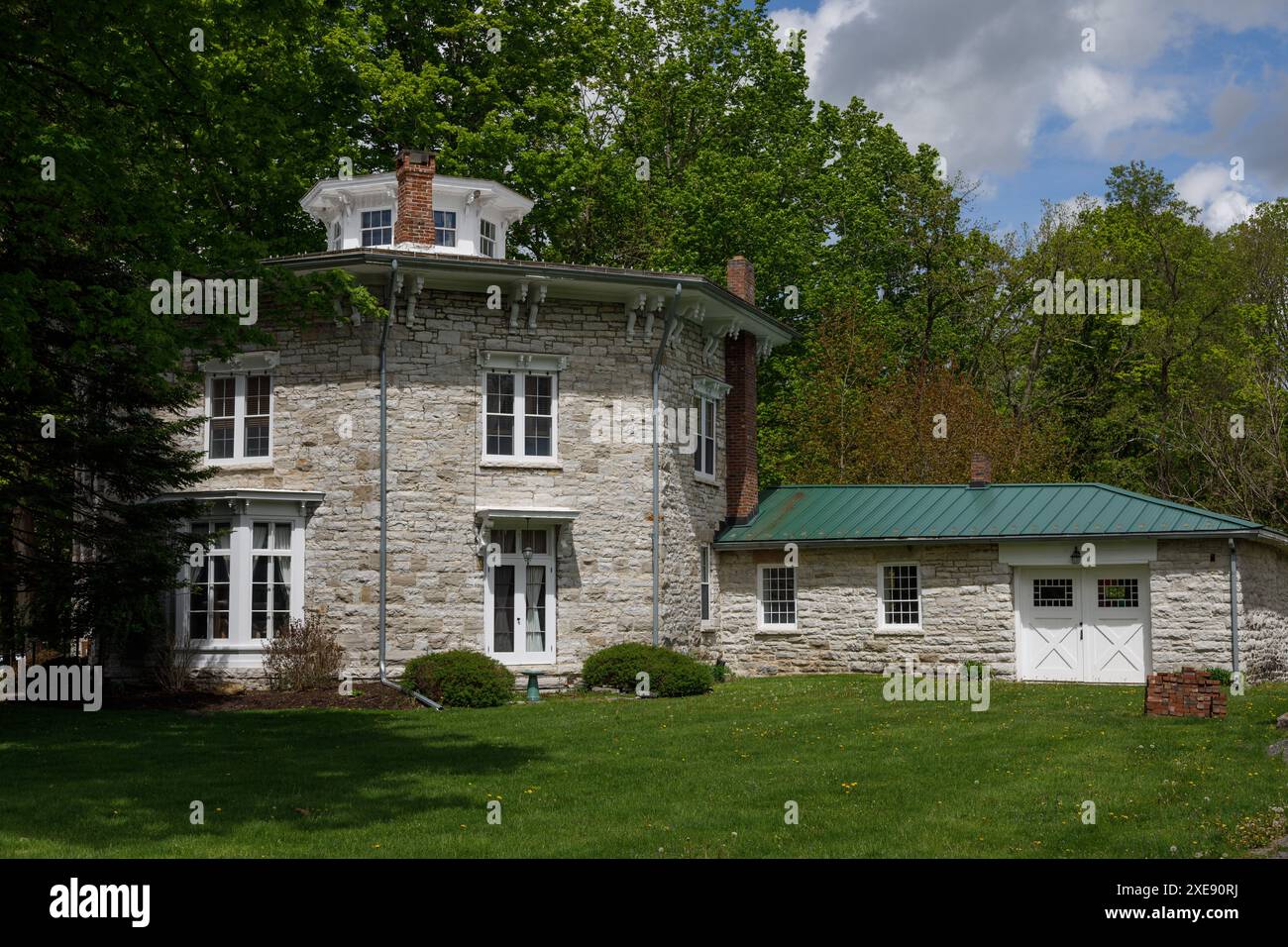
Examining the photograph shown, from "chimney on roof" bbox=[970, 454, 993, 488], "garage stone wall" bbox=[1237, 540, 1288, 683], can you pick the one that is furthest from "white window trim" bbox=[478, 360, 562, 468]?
"garage stone wall" bbox=[1237, 540, 1288, 683]

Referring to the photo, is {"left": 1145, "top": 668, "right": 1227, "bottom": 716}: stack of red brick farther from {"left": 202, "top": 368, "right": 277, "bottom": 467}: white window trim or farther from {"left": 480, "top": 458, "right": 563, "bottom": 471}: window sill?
{"left": 202, "top": 368, "right": 277, "bottom": 467}: white window trim

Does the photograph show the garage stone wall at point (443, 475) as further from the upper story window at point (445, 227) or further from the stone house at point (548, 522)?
the upper story window at point (445, 227)

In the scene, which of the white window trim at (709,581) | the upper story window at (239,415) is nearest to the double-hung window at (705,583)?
the white window trim at (709,581)

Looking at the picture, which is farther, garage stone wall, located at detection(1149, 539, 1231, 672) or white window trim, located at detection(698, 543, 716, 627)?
white window trim, located at detection(698, 543, 716, 627)

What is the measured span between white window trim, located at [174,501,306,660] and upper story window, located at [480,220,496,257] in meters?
7.62

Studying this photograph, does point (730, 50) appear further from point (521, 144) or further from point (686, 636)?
point (686, 636)

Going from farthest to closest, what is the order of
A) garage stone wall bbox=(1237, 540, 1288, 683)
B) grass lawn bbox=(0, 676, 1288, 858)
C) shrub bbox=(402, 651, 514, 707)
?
garage stone wall bbox=(1237, 540, 1288, 683)
shrub bbox=(402, 651, 514, 707)
grass lawn bbox=(0, 676, 1288, 858)

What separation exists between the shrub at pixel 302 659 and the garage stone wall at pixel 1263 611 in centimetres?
1634

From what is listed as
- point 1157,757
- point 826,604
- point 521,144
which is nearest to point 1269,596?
point 826,604

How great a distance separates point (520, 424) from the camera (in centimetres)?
2441

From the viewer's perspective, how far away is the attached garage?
2417cm

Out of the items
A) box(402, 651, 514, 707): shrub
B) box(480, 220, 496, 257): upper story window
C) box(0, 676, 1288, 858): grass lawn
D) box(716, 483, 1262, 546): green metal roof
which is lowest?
box(0, 676, 1288, 858): grass lawn

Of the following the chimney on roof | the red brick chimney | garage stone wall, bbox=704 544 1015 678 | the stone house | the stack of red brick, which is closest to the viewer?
the stack of red brick

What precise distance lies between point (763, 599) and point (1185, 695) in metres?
11.1
